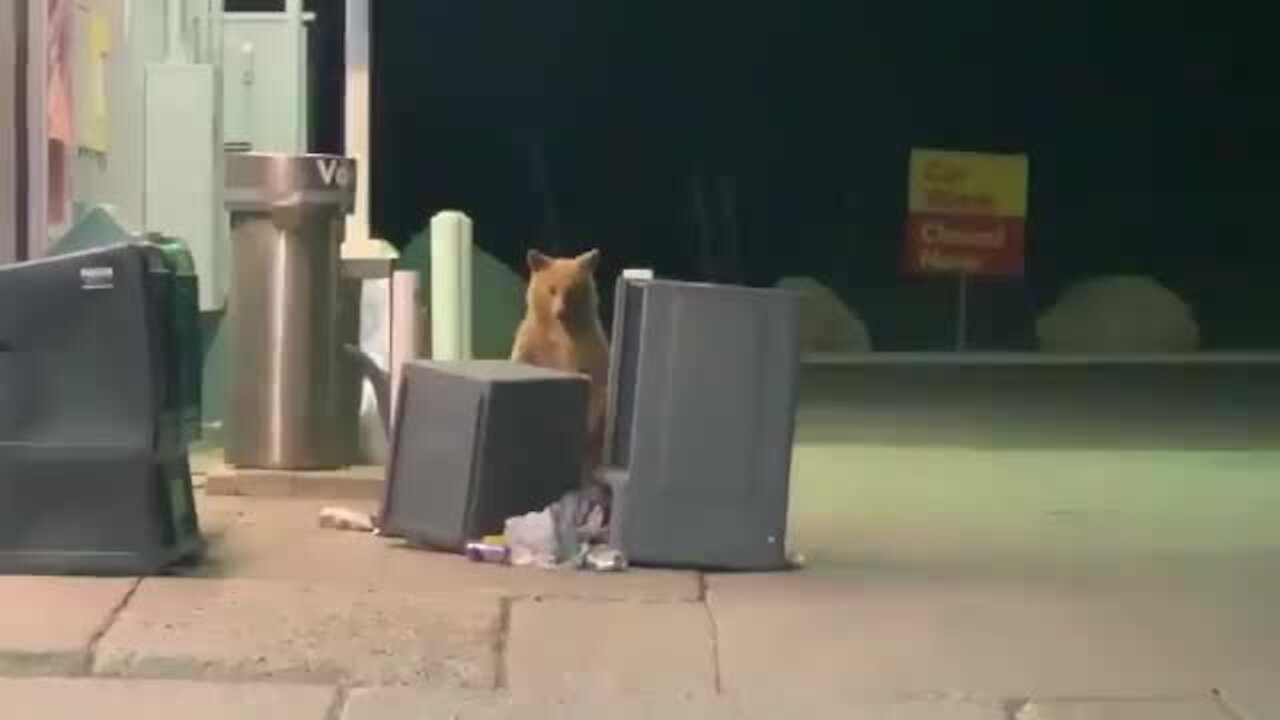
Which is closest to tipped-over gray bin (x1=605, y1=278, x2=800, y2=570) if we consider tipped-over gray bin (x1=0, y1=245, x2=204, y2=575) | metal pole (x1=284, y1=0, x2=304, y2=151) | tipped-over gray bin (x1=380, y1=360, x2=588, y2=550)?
tipped-over gray bin (x1=380, y1=360, x2=588, y2=550)

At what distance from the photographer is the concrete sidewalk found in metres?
5.91

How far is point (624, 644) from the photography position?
20.9ft

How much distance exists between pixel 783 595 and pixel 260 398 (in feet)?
10.4

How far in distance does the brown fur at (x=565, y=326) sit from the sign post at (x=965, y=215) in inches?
483

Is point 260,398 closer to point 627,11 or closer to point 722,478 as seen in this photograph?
point 722,478

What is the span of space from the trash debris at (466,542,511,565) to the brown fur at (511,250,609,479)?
121cm

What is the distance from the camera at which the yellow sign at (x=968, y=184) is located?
67.9ft

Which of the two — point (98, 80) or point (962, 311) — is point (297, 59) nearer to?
point (98, 80)

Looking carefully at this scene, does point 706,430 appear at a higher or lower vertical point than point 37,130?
lower

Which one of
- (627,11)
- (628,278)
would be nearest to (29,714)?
(628,278)

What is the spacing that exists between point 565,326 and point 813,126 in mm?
16859

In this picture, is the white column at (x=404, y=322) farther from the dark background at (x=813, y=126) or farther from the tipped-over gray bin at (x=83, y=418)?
the dark background at (x=813, y=126)

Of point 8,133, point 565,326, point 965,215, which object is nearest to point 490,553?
point 565,326

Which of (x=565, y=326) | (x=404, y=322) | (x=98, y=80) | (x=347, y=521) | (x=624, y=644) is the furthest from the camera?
(x=98, y=80)
